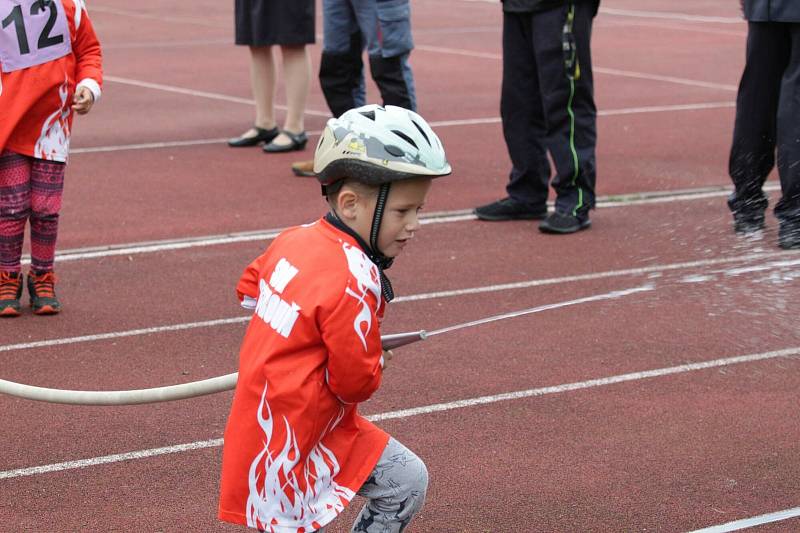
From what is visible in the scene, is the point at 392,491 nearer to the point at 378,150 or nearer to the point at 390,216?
the point at 390,216

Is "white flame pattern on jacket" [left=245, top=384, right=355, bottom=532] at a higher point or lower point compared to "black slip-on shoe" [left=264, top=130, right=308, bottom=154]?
higher

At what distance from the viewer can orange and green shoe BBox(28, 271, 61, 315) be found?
6.28 metres

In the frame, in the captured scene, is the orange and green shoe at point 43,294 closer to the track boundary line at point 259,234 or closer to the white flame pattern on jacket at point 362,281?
the track boundary line at point 259,234

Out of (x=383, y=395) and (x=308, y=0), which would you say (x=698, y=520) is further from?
(x=308, y=0)

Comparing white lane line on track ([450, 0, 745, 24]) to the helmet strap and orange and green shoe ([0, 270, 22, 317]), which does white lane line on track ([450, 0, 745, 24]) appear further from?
the helmet strap

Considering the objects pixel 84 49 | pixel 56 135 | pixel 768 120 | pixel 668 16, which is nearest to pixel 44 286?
pixel 56 135

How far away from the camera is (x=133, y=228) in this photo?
8.02 metres

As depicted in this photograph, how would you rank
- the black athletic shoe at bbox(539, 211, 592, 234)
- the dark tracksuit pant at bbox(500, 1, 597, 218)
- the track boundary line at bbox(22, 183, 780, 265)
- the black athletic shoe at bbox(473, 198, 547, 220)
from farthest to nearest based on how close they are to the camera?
the black athletic shoe at bbox(473, 198, 547, 220) < the black athletic shoe at bbox(539, 211, 592, 234) < the dark tracksuit pant at bbox(500, 1, 597, 218) < the track boundary line at bbox(22, 183, 780, 265)

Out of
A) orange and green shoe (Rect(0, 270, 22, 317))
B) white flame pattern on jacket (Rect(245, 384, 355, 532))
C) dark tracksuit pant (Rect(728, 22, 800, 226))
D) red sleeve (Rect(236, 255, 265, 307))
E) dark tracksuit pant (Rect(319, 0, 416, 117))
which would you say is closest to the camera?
white flame pattern on jacket (Rect(245, 384, 355, 532))

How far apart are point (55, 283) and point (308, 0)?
409 centimetres

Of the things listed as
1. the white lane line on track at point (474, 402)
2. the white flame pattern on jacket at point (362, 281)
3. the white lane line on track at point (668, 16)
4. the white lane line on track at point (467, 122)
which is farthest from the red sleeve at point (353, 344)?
the white lane line on track at point (668, 16)

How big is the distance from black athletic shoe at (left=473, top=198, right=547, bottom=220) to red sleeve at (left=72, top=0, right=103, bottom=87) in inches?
117

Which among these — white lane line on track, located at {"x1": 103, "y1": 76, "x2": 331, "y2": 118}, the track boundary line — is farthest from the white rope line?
white lane line on track, located at {"x1": 103, "y1": 76, "x2": 331, "y2": 118}

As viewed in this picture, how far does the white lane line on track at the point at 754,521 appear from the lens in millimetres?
4059
